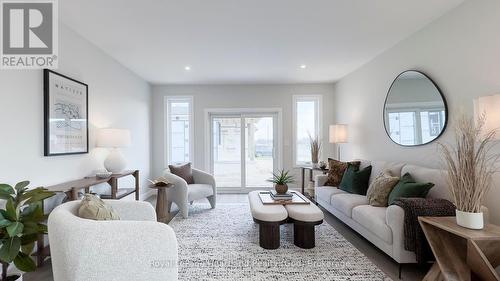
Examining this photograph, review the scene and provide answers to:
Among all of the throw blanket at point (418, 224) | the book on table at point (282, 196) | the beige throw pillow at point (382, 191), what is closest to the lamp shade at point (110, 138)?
the book on table at point (282, 196)

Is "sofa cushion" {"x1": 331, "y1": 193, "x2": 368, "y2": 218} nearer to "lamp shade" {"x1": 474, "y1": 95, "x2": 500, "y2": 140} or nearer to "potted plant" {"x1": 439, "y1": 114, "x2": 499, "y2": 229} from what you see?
"potted plant" {"x1": 439, "y1": 114, "x2": 499, "y2": 229}

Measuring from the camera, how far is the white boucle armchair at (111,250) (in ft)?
4.58

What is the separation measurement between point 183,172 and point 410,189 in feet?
11.5

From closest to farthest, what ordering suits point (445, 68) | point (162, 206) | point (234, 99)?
point (445, 68) → point (162, 206) → point (234, 99)

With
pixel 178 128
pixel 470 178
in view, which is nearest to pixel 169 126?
pixel 178 128

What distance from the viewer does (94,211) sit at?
5.52 feet

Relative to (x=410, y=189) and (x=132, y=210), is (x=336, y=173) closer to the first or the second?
(x=410, y=189)

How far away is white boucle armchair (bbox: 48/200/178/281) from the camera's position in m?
1.39

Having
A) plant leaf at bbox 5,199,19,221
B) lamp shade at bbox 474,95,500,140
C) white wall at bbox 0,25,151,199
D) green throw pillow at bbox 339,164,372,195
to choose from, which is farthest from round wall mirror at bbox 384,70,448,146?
white wall at bbox 0,25,151,199

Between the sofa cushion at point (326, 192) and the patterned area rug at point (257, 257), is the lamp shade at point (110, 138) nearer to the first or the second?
the patterned area rug at point (257, 257)

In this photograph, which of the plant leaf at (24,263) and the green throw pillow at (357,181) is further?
the green throw pillow at (357,181)

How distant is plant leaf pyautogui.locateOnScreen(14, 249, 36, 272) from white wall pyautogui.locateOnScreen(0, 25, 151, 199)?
2.86 ft

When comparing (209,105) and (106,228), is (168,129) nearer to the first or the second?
(209,105)

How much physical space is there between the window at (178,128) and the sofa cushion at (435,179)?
460cm
